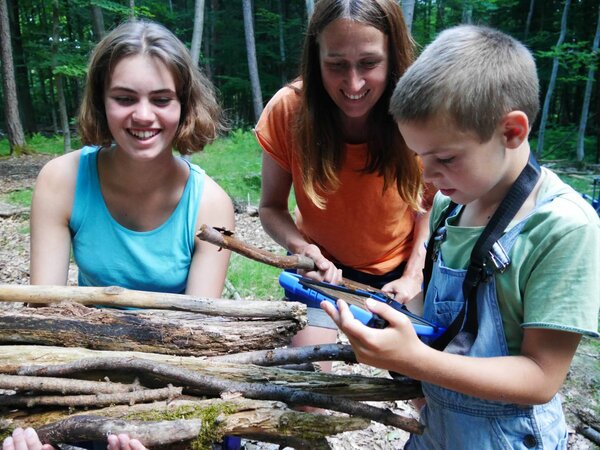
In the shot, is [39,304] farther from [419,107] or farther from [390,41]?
[390,41]

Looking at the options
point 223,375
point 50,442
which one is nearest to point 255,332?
point 223,375

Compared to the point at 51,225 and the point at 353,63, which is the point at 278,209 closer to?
the point at 353,63

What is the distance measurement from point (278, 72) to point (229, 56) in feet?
10.3

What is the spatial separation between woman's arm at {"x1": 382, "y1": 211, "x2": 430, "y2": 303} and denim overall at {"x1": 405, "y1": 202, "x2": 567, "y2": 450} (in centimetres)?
77

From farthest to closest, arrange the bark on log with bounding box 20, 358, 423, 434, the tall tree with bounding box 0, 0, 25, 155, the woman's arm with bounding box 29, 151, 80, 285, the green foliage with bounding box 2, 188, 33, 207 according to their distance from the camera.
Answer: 1. the tall tree with bounding box 0, 0, 25, 155
2. the green foliage with bounding box 2, 188, 33, 207
3. the woman's arm with bounding box 29, 151, 80, 285
4. the bark on log with bounding box 20, 358, 423, 434

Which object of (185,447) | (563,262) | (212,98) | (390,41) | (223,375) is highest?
(390,41)

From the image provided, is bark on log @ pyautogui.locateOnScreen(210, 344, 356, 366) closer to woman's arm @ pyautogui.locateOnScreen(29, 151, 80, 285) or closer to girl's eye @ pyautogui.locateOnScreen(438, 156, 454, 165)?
girl's eye @ pyautogui.locateOnScreen(438, 156, 454, 165)

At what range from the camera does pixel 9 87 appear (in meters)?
12.9

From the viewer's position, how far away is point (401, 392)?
1.68 meters

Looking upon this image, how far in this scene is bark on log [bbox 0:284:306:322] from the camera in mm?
1788

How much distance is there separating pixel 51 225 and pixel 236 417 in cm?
159

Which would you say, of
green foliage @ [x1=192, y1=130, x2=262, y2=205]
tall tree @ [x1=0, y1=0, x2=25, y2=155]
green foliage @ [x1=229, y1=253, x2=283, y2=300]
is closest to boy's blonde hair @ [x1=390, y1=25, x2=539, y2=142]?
green foliage @ [x1=229, y1=253, x2=283, y2=300]

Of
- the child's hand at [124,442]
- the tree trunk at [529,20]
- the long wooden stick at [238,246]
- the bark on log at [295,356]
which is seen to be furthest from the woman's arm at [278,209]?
the tree trunk at [529,20]

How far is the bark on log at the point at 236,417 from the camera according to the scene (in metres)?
1.44
